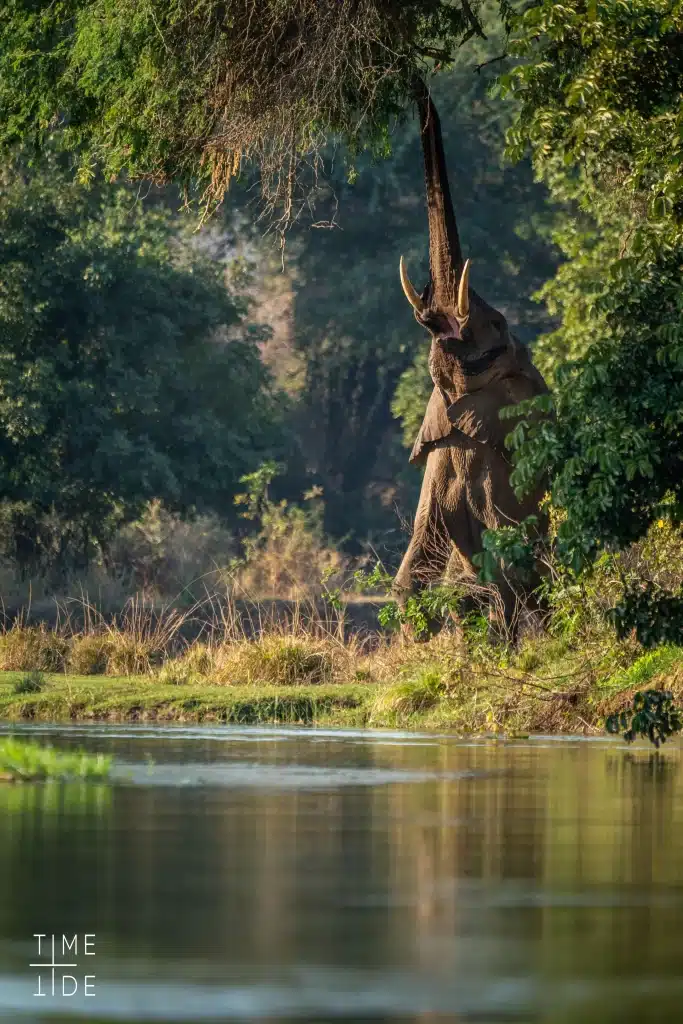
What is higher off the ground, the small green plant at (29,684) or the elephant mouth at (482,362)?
the elephant mouth at (482,362)

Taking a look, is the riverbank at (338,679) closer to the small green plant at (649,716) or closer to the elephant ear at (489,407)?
the elephant ear at (489,407)

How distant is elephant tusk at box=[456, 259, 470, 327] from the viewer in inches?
890

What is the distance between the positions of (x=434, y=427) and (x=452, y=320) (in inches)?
68.0

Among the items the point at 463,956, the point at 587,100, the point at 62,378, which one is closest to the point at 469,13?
the point at 587,100

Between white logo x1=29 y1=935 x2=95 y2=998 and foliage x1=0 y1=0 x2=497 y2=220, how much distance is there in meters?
12.9

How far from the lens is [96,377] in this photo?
40969 mm

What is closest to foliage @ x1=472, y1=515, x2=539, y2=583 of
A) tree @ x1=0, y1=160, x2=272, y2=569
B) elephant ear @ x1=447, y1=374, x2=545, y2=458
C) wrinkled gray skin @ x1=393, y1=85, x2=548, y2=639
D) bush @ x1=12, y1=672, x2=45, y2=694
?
wrinkled gray skin @ x1=393, y1=85, x2=548, y2=639

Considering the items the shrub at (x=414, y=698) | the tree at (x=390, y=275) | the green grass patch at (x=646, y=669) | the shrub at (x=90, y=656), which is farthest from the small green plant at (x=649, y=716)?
the tree at (x=390, y=275)

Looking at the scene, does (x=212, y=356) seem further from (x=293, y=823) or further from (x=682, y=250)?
(x=293, y=823)

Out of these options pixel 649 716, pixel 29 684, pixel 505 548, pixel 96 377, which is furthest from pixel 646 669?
pixel 96 377

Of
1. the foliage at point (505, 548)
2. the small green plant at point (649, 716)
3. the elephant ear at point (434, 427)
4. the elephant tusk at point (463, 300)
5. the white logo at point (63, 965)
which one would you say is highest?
the elephant tusk at point (463, 300)

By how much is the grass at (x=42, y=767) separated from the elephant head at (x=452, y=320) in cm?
946

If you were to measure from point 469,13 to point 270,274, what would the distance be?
48.3 m

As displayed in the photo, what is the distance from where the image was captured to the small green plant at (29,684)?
22641 mm
